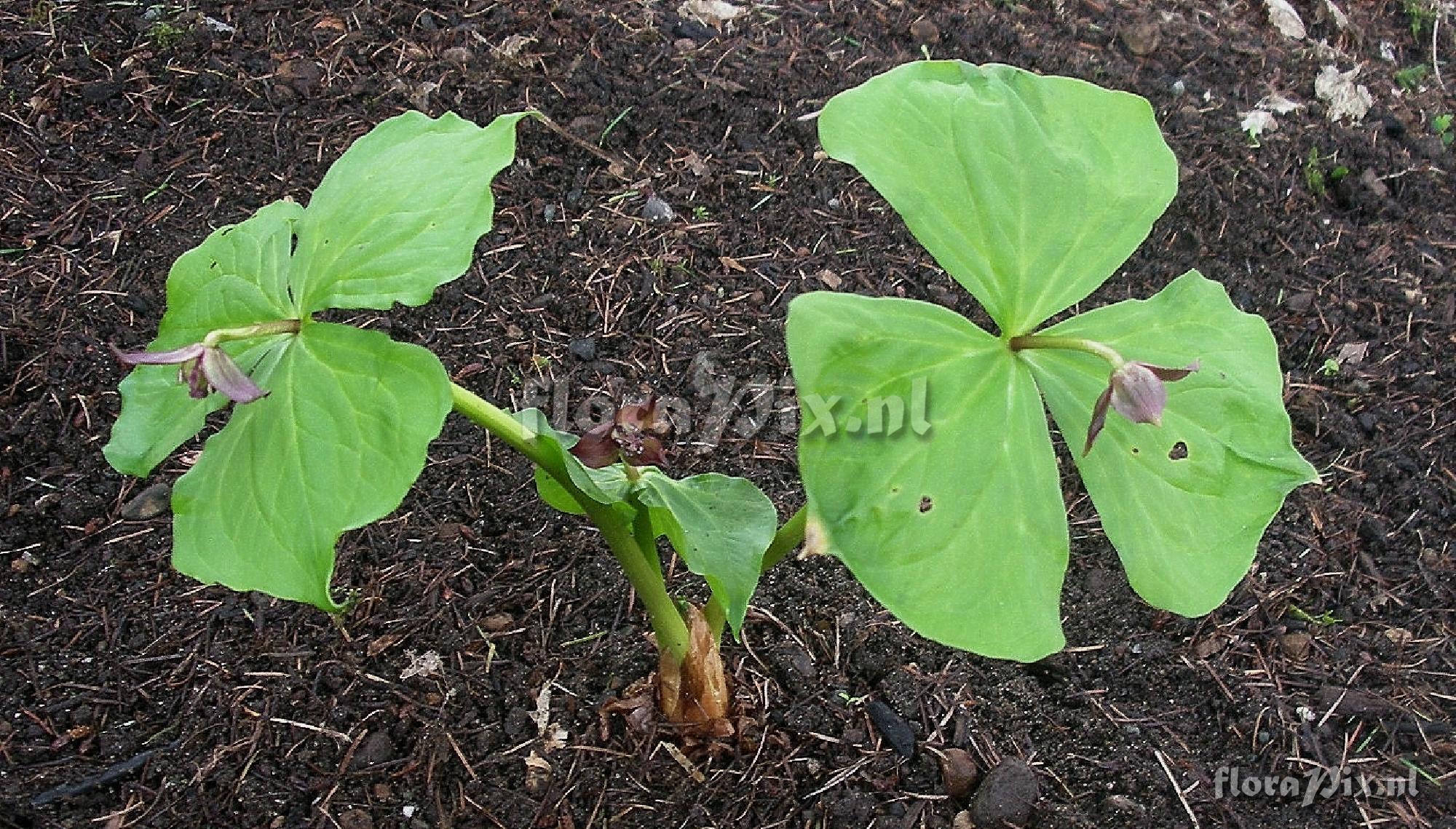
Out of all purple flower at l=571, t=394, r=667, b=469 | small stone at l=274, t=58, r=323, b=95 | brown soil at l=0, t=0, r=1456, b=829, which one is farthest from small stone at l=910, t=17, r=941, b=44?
purple flower at l=571, t=394, r=667, b=469

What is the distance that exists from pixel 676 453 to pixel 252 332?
3.69 feet

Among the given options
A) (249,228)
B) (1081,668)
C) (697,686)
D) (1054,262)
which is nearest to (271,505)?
(249,228)

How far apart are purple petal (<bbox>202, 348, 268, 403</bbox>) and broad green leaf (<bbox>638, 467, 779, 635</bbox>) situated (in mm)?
506

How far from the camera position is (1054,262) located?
127cm

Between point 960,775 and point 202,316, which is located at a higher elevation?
point 202,316

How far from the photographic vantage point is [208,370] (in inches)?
42.4

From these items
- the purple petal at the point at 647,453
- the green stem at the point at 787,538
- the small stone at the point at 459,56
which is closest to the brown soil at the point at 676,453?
the small stone at the point at 459,56

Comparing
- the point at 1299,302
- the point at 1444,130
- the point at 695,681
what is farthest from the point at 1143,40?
the point at 695,681

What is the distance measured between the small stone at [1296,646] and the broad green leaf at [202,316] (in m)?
1.79

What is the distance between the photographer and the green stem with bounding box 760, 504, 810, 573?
1.38m

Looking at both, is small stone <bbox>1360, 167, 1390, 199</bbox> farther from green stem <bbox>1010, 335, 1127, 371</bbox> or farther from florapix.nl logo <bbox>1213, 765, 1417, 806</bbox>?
green stem <bbox>1010, 335, 1127, 371</bbox>

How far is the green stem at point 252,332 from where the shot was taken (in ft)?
3.64

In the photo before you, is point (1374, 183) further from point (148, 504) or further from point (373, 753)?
point (148, 504)

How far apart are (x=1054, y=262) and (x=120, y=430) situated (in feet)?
3.75
